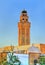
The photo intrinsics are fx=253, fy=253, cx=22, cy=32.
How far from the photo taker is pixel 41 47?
1340cm

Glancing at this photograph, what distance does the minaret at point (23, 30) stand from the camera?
53.5ft

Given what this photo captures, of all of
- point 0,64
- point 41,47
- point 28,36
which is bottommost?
point 0,64

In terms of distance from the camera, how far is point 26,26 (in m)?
16.9

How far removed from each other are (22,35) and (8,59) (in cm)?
664

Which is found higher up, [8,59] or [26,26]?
[26,26]

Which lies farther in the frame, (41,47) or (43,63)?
(41,47)

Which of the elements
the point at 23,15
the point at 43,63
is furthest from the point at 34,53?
the point at 23,15

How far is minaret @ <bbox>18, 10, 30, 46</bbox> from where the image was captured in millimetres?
16297

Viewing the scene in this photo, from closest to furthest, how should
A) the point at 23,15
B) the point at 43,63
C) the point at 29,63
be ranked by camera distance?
the point at 43,63, the point at 29,63, the point at 23,15

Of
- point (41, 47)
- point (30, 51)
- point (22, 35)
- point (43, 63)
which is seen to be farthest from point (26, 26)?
point (43, 63)

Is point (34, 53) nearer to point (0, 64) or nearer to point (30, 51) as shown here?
point (30, 51)

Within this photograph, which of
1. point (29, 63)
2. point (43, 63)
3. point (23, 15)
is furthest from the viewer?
point (23, 15)

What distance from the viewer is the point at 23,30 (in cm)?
1695

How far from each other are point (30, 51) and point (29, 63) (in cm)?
57
